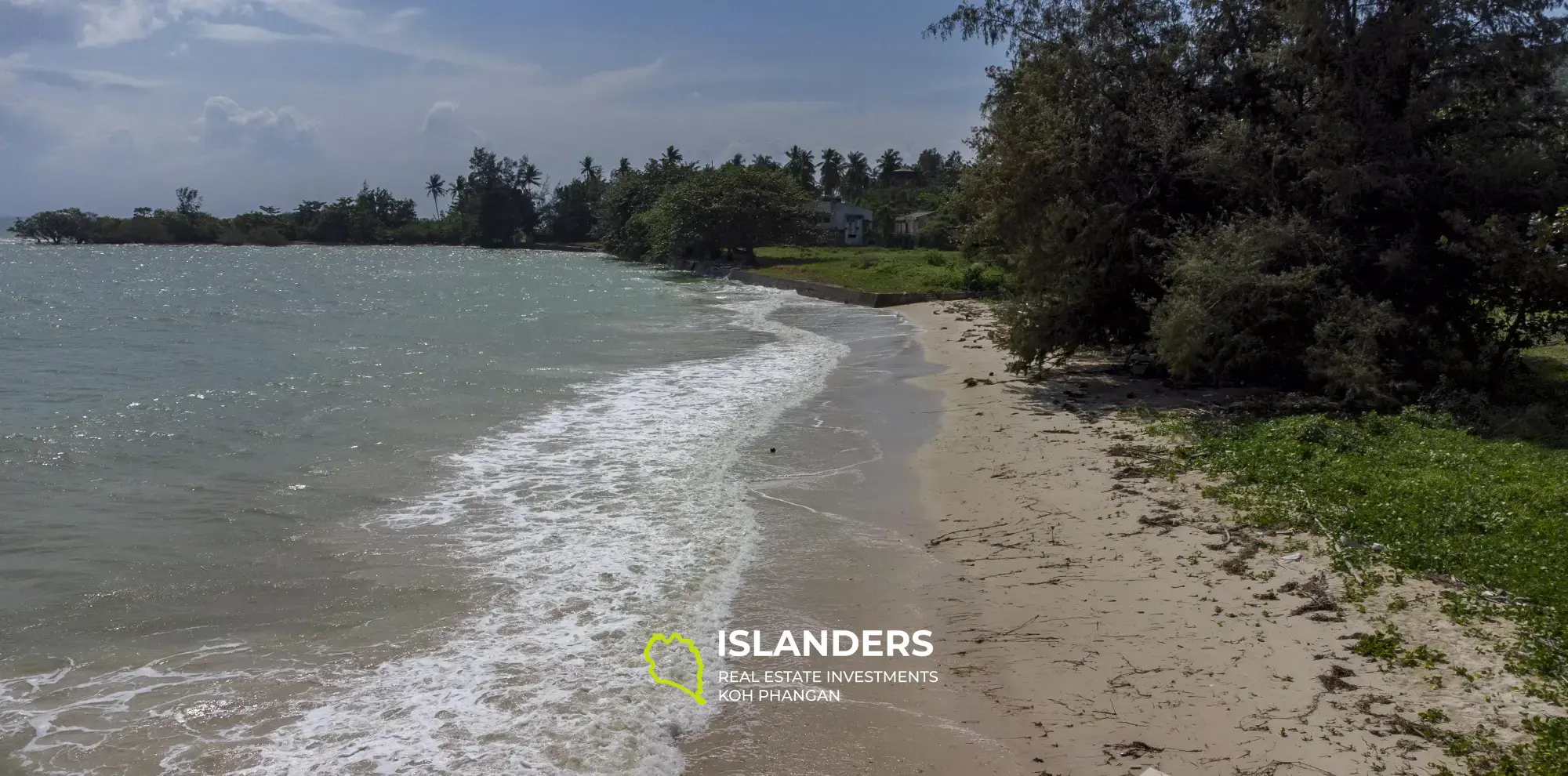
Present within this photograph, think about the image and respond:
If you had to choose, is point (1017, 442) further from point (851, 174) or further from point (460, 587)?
point (851, 174)

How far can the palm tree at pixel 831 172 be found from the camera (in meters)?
117

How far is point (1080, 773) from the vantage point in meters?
4.97

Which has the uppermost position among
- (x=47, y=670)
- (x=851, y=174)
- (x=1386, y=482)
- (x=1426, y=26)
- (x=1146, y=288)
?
(x=851, y=174)

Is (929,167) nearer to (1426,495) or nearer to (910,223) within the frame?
(910,223)

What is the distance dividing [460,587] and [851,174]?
111m

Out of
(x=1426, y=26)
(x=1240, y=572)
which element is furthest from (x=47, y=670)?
(x=1426, y=26)

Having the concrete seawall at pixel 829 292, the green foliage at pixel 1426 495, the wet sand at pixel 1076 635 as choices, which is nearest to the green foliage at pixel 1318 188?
the green foliage at pixel 1426 495

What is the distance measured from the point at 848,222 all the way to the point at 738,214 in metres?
23.0

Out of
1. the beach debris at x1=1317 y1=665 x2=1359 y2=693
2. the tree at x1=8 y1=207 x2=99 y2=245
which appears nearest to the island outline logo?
the beach debris at x1=1317 y1=665 x2=1359 y2=693

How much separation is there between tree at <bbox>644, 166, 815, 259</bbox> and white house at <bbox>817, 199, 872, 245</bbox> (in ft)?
48.8

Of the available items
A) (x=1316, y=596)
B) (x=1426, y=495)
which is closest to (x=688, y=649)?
(x=1316, y=596)

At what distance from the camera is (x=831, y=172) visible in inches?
4599

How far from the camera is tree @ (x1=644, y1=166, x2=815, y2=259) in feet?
231

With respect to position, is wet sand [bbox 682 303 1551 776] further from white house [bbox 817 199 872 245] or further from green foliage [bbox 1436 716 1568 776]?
white house [bbox 817 199 872 245]
